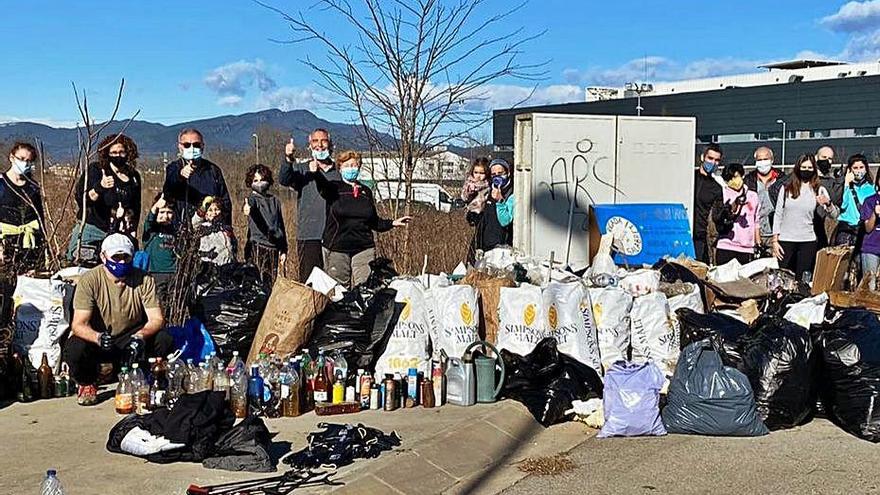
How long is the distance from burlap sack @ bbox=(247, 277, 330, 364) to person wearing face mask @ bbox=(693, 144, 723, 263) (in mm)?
5276

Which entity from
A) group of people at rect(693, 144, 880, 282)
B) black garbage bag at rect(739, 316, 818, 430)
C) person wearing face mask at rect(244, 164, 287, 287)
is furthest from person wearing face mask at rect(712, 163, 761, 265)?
person wearing face mask at rect(244, 164, 287, 287)

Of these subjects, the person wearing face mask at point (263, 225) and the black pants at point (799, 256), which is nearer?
the person wearing face mask at point (263, 225)

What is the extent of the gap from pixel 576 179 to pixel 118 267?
5485mm

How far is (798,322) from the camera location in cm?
845

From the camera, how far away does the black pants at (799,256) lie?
11.2 meters

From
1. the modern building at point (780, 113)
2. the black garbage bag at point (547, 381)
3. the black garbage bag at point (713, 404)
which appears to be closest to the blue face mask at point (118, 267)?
the black garbage bag at point (547, 381)

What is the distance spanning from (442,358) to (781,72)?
8283 cm

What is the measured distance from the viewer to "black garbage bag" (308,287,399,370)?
801cm

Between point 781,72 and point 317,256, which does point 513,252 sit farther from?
point 781,72

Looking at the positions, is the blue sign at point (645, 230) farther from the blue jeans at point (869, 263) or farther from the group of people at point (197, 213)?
the group of people at point (197, 213)

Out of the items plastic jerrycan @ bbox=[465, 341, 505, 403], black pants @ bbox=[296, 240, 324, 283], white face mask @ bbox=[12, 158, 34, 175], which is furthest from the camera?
black pants @ bbox=[296, 240, 324, 283]

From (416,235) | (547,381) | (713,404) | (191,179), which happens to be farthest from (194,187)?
(713,404)

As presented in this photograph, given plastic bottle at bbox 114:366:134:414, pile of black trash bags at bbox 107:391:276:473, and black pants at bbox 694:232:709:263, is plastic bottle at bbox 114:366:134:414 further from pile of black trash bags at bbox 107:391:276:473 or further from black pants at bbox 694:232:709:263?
black pants at bbox 694:232:709:263

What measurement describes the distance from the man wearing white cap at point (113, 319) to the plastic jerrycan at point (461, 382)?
223 centimetres
